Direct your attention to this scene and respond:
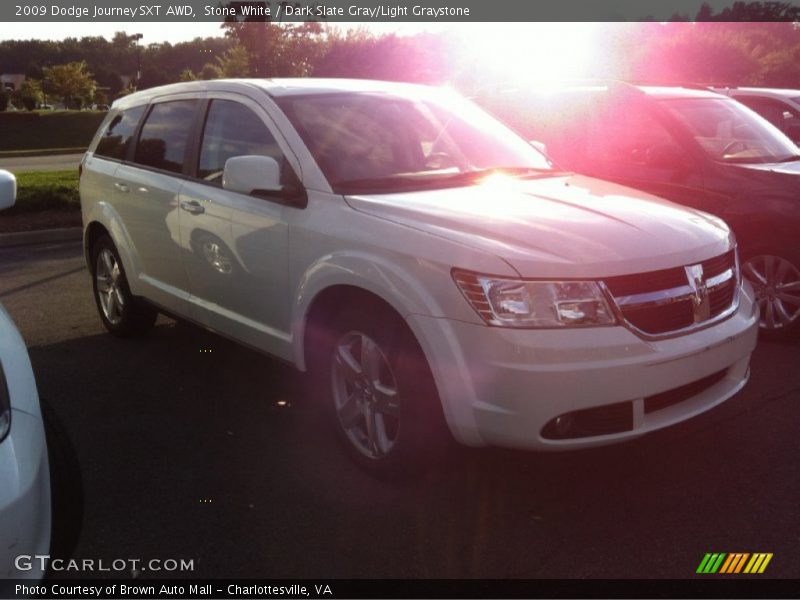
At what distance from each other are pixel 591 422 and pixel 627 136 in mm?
3703

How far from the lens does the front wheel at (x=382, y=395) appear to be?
344cm

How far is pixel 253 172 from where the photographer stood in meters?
3.95

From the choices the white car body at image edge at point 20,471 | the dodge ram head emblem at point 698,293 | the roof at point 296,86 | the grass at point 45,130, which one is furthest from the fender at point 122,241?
the grass at point 45,130

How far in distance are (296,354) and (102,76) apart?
95588mm

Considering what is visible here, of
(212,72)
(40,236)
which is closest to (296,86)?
(40,236)

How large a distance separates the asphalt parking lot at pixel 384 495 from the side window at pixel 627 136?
6.31ft

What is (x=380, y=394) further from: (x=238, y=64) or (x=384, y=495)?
(x=238, y=64)

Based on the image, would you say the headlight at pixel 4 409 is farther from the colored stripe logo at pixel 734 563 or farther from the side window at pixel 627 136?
the side window at pixel 627 136

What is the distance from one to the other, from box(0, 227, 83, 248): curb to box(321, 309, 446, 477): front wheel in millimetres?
7753

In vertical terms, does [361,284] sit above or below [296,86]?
below

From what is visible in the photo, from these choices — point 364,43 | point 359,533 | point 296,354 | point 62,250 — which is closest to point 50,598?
point 359,533

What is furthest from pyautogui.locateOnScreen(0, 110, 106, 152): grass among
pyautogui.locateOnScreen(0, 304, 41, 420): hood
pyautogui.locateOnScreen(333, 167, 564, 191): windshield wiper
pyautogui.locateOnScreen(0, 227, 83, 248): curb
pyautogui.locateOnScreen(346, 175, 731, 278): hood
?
pyautogui.locateOnScreen(0, 304, 41, 420): hood

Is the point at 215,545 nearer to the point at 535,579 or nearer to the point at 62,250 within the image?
the point at 535,579

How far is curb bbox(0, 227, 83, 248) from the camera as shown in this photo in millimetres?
10312
